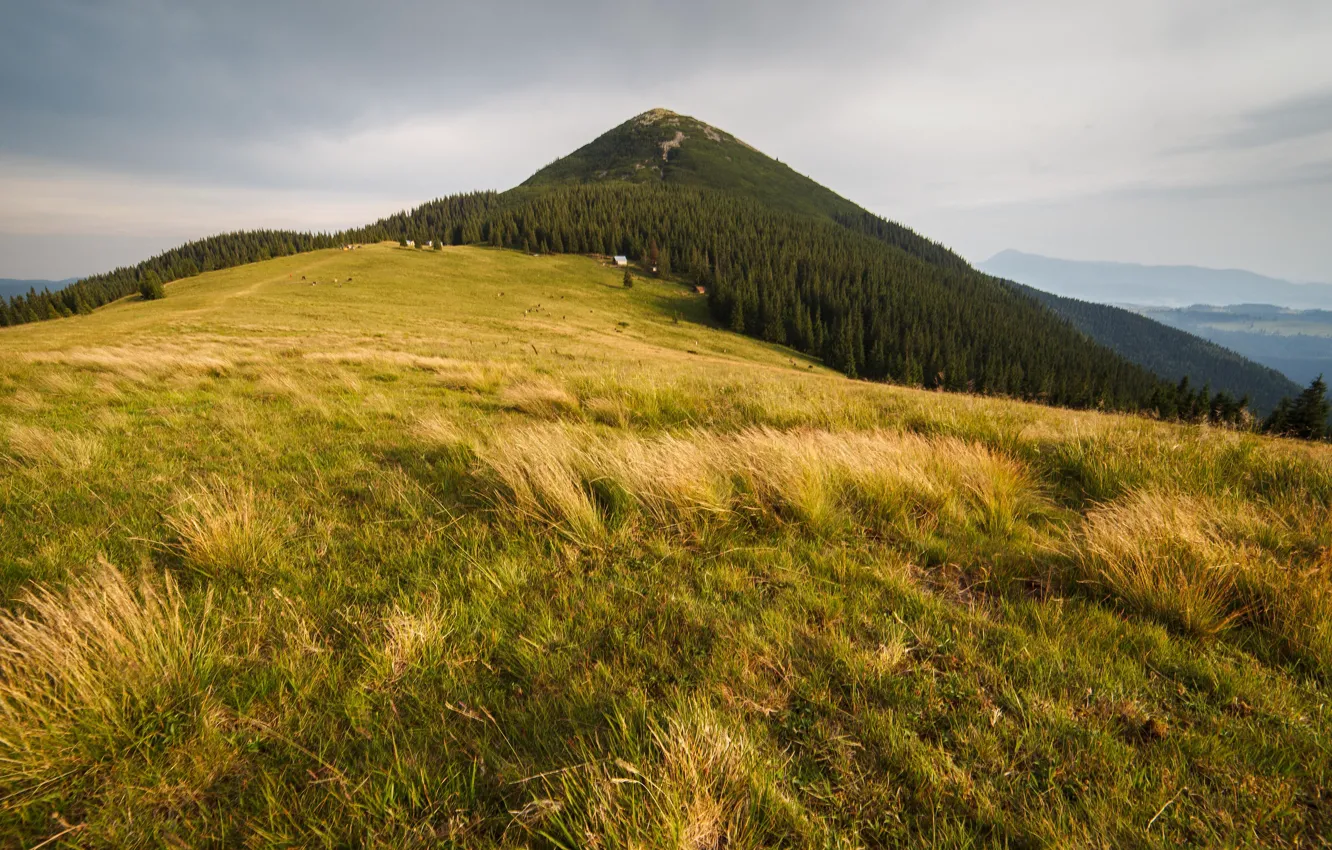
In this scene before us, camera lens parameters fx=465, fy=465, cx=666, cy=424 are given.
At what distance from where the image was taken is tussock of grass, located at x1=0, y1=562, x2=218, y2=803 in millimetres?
1628

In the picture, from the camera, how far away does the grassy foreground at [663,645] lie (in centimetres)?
157

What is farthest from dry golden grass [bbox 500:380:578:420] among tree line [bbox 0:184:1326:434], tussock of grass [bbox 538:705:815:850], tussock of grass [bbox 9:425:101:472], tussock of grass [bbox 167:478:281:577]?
tree line [bbox 0:184:1326:434]

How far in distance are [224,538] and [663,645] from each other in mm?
2872

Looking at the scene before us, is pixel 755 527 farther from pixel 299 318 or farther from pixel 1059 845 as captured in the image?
pixel 299 318

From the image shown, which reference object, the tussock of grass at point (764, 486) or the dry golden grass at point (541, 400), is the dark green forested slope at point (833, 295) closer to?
the dry golden grass at point (541, 400)

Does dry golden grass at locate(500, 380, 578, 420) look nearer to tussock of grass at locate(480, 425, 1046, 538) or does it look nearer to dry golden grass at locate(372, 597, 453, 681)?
tussock of grass at locate(480, 425, 1046, 538)

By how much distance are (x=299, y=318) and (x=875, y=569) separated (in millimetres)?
36341

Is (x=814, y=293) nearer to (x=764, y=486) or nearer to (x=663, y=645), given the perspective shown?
(x=764, y=486)

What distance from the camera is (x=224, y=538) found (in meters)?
2.93

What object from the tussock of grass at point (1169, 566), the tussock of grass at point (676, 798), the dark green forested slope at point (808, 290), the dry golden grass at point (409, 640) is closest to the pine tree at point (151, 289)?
the dark green forested slope at point (808, 290)

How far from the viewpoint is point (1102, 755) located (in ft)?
5.63

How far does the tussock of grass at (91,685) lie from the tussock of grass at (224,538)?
0.56 meters

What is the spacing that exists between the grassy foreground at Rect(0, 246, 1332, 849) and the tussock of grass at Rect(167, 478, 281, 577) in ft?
0.07

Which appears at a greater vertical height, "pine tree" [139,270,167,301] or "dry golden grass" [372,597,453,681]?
"pine tree" [139,270,167,301]
